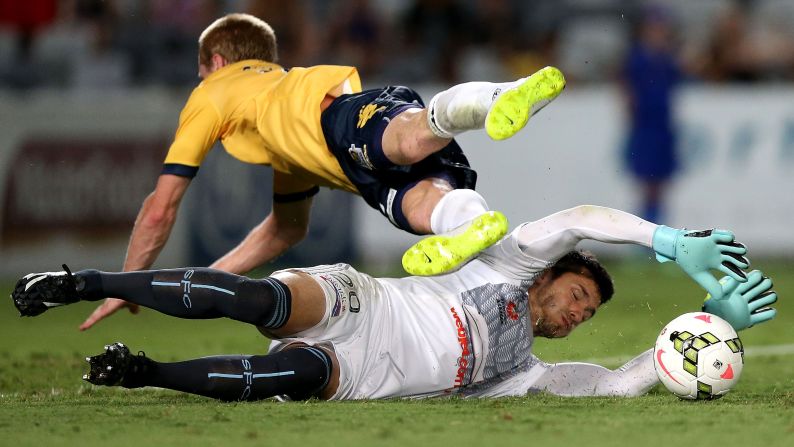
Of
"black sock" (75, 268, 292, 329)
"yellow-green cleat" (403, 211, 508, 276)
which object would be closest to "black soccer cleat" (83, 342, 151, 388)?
"black sock" (75, 268, 292, 329)

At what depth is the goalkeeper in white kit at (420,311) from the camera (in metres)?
4.94

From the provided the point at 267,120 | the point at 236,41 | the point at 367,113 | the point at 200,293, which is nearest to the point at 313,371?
the point at 200,293

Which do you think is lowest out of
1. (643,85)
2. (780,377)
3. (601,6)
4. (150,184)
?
(780,377)

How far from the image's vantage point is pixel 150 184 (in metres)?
11.4

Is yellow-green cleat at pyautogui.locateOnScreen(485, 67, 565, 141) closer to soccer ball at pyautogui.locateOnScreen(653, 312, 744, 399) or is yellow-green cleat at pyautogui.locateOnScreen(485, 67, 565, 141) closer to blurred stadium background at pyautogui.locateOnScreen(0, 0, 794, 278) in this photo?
soccer ball at pyautogui.locateOnScreen(653, 312, 744, 399)

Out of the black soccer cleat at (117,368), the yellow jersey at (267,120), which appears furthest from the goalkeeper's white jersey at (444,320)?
the yellow jersey at (267,120)

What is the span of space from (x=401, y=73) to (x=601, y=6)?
2793 mm

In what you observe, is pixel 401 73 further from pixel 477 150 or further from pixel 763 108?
pixel 763 108

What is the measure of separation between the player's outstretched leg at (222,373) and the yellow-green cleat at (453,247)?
20.5 inches

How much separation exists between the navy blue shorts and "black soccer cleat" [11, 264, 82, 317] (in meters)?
1.53

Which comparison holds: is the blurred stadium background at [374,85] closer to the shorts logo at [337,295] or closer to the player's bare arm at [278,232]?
the player's bare arm at [278,232]

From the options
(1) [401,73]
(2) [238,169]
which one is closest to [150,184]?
(2) [238,169]

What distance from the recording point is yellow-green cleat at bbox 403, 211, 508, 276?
502 cm

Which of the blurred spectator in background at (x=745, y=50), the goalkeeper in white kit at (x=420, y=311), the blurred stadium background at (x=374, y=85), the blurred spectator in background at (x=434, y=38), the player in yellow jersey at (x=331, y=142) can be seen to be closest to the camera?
the goalkeeper in white kit at (x=420, y=311)
